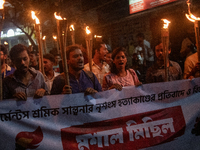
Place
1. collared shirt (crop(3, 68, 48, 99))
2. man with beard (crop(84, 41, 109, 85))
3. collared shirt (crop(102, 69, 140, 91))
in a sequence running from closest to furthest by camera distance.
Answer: collared shirt (crop(3, 68, 48, 99)) → collared shirt (crop(102, 69, 140, 91)) → man with beard (crop(84, 41, 109, 85))

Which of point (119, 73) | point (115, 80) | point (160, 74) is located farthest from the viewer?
point (160, 74)

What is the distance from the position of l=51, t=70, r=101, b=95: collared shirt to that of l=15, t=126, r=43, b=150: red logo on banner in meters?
0.61

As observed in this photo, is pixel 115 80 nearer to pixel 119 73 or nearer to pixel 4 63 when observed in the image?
pixel 119 73

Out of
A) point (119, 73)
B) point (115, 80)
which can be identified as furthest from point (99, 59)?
point (115, 80)

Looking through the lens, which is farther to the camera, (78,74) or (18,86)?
(78,74)

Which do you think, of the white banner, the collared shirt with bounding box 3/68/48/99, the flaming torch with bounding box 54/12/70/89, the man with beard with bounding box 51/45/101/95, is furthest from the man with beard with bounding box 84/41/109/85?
the flaming torch with bounding box 54/12/70/89

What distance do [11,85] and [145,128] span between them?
1829mm

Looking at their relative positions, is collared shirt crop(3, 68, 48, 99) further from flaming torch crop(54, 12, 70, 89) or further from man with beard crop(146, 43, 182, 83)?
man with beard crop(146, 43, 182, 83)

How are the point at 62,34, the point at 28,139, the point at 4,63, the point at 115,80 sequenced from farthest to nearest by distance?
the point at 4,63
the point at 115,80
the point at 62,34
the point at 28,139

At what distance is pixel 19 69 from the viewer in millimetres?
2707

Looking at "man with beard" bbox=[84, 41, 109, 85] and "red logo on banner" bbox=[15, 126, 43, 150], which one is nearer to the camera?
"red logo on banner" bbox=[15, 126, 43, 150]

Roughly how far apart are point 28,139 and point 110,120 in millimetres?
1012

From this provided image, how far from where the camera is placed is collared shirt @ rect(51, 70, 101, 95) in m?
2.84

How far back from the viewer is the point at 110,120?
2715 millimetres
